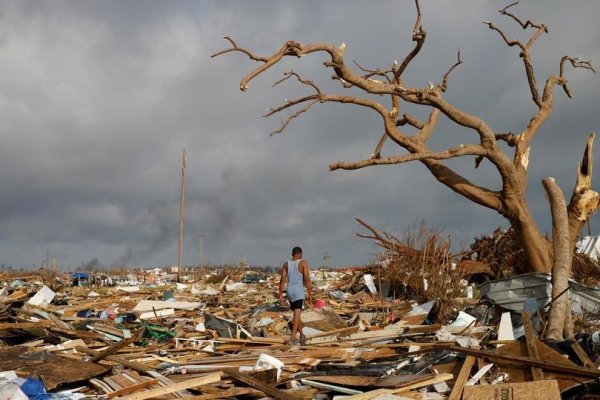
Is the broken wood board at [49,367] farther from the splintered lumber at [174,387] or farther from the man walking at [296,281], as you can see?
the man walking at [296,281]

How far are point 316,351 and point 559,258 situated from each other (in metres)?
4.21

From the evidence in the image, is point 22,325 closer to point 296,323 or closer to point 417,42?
point 296,323

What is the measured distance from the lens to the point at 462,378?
21.9 ft

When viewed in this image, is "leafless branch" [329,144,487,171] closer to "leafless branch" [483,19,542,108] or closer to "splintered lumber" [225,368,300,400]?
"leafless branch" [483,19,542,108]

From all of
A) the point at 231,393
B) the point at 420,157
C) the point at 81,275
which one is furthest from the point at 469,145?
the point at 81,275

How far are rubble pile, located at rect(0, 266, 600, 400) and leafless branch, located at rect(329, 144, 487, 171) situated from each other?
254 cm

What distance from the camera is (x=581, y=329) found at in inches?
404

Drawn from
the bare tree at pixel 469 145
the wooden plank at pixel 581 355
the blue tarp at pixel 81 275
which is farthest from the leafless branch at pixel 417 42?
the blue tarp at pixel 81 275

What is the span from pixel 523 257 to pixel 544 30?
512cm

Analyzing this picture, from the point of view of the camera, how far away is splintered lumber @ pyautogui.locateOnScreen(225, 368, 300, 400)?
6.40 metres

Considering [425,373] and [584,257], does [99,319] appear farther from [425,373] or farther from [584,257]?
[584,257]

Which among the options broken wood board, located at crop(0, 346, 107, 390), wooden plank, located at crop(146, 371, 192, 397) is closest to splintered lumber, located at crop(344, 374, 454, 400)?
wooden plank, located at crop(146, 371, 192, 397)

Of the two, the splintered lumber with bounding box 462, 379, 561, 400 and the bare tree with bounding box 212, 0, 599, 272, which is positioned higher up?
the bare tree with bounding box 212, 0, 599, 272

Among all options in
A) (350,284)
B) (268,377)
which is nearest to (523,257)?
(350,284)
